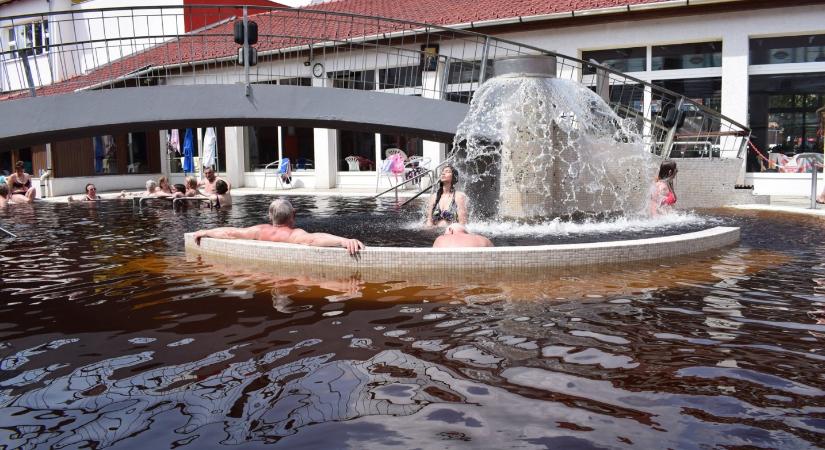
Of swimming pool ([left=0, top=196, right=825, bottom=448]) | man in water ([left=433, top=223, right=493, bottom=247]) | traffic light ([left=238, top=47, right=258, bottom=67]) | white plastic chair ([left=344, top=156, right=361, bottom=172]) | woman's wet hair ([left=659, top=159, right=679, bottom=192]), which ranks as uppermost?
traffic light ([left=238, top=47, right=258, bottom=67])

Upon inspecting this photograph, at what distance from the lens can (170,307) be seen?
6.17 meters

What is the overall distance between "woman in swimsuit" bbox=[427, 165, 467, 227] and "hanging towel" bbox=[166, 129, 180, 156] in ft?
72.2

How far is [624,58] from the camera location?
60.7 feet

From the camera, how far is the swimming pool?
3484mm

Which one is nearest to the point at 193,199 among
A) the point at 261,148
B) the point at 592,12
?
the point at 261,148

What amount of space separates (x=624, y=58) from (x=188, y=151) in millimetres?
17765

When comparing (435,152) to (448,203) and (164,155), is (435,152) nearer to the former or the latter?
(448,203)

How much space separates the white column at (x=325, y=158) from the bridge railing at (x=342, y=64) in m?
1.91

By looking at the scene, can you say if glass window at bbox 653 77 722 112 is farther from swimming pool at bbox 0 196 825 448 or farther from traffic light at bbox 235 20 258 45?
traffic light at bbox 235 20 258 45

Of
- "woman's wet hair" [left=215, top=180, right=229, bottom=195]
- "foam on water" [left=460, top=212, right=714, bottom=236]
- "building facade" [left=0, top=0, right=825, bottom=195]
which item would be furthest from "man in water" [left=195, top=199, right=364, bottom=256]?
"woman's wet hair" [left=215, top=180, right=229, bottom=195]

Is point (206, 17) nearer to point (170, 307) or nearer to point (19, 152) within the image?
point (19, 152)

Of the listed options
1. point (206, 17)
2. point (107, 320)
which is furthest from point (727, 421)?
point (206, 17)

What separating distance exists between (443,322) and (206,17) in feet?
87.9

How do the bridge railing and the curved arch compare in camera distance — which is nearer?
the curved arch
